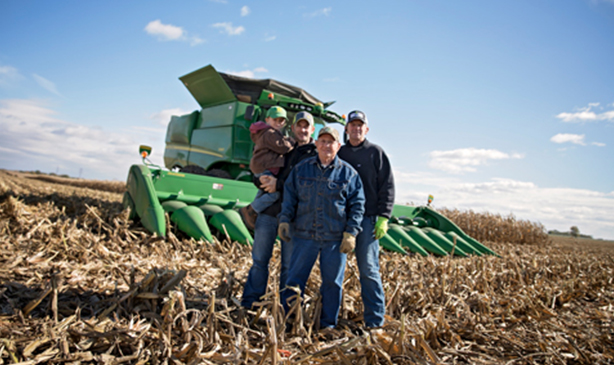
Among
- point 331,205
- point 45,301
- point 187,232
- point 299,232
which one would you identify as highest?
point 331,205

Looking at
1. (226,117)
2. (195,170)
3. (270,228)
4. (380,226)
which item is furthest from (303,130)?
(195,170)

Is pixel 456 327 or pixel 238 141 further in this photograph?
pixel 238 141

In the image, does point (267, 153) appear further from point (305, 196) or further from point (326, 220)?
point (326, 220)

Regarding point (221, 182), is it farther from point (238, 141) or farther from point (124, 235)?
point (124, 235)

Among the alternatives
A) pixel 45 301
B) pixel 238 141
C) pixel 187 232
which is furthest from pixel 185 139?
pixel 45 301

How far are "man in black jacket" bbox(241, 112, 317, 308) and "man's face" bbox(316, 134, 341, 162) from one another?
0.96ft

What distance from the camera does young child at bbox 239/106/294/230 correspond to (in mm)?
3123

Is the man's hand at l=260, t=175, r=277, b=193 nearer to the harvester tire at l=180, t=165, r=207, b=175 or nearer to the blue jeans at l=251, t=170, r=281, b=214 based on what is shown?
the blue jeans at l=251, t=170, r=281, b=214

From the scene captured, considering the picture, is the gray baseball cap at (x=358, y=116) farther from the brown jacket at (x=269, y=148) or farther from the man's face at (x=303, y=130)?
the brown jacket at (x=269, y=148)

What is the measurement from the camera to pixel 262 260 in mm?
3027

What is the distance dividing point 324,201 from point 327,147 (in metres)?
0.39

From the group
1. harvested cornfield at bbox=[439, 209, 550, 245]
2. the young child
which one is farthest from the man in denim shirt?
harvested cornfield at bbox=[439, 209, 550, 245]

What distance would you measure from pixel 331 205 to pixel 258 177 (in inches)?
29.1

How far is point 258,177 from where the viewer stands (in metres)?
A: 3.17
